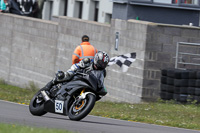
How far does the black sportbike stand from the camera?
11727 millimetres

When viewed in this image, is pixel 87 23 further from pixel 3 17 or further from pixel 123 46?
pixel 3 17

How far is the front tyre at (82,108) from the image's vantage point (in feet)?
37.9

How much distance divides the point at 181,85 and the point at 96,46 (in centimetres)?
429

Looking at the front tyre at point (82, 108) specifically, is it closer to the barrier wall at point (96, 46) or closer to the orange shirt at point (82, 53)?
the orange shirt at point (82, 53)

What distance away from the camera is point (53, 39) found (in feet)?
79.4

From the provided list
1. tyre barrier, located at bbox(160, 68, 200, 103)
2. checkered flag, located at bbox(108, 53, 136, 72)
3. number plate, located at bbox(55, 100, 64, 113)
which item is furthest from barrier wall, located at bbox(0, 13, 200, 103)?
number plate, located at bbox(55, 100, 64, 113)

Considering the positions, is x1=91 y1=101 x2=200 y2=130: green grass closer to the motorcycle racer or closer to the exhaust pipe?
the motorcycle racer

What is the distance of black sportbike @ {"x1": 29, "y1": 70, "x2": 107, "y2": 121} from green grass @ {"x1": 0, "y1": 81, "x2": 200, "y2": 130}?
8.39 ft

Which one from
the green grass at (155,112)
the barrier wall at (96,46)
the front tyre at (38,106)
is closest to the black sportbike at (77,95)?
the front tyre at (38,106)

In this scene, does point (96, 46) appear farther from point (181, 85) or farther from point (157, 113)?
point (157, 113)

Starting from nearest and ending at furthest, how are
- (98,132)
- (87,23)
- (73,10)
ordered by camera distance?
(98,132), (87,23), (73,10)

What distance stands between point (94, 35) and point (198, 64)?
400cm

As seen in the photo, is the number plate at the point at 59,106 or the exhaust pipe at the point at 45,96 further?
the exhaust pipe at the point at 45,96

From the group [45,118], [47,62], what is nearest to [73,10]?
[47,62]
